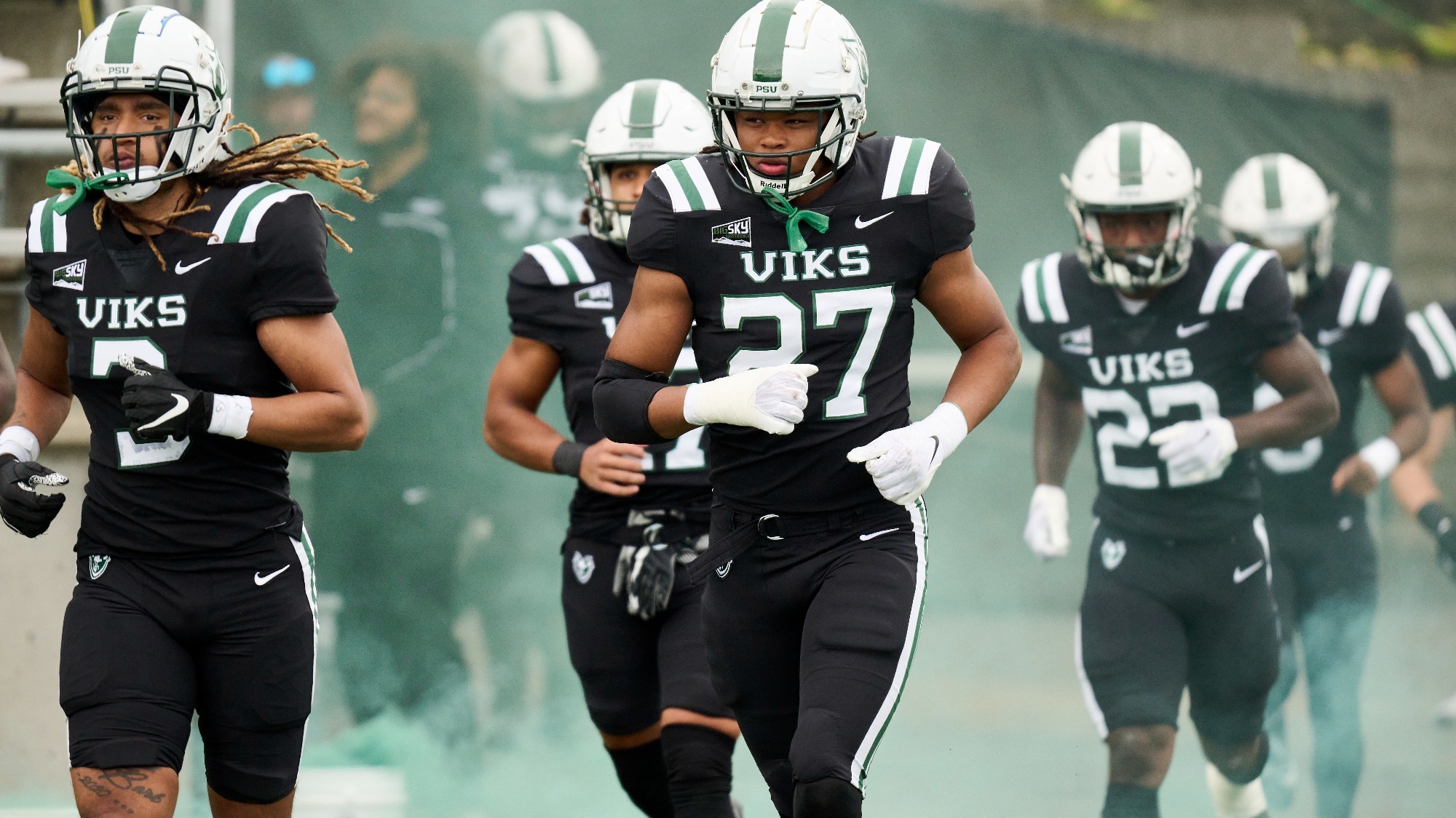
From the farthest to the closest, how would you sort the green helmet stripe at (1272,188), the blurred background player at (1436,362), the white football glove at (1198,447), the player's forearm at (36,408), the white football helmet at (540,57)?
the blurred background player at (1436,362) < the white football helmet at (540,57) < the green helmet stripe at (1272,188) < the white football glove at (1198,447) < the player's forearm at (36,408)

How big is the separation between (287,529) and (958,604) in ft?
12.9

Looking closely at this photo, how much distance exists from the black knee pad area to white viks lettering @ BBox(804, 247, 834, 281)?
3.02 ft

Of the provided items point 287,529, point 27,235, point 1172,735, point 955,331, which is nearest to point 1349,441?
point 1172,735

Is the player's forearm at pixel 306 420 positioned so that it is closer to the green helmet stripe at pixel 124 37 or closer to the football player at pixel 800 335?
the football player at pixel 800 335

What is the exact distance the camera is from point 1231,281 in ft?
15.1

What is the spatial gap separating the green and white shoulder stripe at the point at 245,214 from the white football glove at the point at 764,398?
0.91 meters

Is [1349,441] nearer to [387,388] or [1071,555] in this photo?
[1071,555]

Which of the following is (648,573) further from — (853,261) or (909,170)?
(909,170)

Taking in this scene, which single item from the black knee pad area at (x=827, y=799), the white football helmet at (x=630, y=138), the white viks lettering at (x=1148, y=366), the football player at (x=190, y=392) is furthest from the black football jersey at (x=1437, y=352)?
the football player at (x=190, y=392)

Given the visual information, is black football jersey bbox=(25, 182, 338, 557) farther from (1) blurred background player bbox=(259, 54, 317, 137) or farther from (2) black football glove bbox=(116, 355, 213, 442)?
(1) blurred background player bbox=(259, 54, 317, 137)

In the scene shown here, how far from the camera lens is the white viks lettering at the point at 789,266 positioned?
3.24 metres

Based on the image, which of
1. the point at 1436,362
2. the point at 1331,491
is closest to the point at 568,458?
the point at 1331,491

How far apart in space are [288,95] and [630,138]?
1.91m

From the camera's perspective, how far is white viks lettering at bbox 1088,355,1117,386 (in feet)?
15.5
